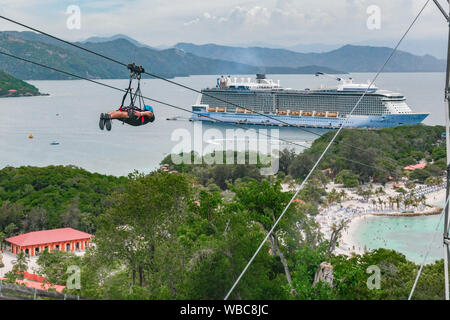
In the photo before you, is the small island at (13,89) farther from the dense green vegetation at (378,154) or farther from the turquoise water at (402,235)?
the turquoise water at (402,235)

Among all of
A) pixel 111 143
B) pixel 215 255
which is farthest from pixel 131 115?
pixel 111 143

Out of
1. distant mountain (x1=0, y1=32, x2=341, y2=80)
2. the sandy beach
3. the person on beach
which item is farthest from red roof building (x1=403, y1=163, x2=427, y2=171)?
distant mountain (x1=0, y1=32, x2=341, y2=80)

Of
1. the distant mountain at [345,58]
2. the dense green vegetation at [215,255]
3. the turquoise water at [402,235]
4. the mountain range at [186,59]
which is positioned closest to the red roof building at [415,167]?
the turquoise water at [402,235]

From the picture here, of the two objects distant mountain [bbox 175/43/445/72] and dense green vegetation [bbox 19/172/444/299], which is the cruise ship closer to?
dense green vegetation [bbox 19/172/444/299]

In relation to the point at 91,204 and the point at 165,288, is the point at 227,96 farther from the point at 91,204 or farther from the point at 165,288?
the point at 165,288

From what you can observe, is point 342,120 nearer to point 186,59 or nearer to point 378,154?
point 378,154

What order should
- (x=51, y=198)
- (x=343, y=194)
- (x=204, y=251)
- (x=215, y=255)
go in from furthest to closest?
(x=343, y=194)
(x=51, y=198)
(x=204, y=251)
(x=215, y=255)
